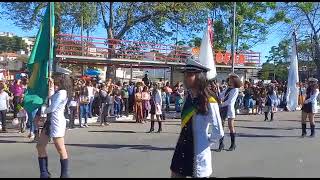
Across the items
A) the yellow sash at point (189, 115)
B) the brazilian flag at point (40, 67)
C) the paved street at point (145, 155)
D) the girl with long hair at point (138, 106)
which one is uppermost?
the brazilian flag at point (40, 67)

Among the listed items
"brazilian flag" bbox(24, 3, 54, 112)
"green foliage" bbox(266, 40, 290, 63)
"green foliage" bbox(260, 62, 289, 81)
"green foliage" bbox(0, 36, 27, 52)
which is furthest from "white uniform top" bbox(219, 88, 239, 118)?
"green foliage" bbox(0, 36, 27, 52)

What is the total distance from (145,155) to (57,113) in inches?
133

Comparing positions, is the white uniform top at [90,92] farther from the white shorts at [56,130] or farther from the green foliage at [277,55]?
the green foliage at [277,55]

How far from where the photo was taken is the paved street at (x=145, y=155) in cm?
878

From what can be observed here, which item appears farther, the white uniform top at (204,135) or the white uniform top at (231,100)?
the white uniform top at (231,100)

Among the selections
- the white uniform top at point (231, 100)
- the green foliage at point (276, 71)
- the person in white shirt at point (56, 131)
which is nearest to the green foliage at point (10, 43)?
the green foliage at point (276, 71)

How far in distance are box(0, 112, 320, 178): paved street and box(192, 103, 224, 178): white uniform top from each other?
361cm

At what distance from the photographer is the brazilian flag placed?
1124 cm

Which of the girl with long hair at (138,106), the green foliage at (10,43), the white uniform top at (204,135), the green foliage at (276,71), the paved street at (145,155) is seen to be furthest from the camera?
the green foliage at (10,43)

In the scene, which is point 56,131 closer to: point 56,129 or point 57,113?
point 56,129

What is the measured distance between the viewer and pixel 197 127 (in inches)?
188

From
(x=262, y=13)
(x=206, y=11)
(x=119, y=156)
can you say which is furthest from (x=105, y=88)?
(x=262, y=13)

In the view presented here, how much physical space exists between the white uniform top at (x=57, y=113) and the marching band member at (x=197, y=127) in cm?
346

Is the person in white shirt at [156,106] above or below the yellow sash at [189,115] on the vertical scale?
below
